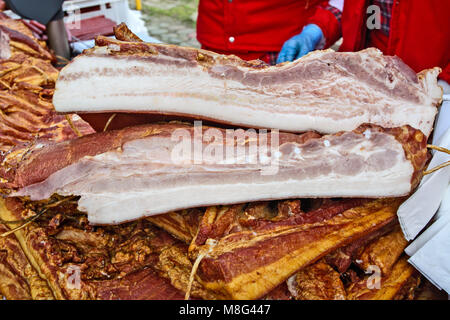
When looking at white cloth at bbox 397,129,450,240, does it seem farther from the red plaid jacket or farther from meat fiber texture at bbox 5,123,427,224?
the red plaid jacket

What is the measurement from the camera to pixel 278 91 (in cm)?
181

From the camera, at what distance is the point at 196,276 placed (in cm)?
163

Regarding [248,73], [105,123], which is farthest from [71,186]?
[248,73]

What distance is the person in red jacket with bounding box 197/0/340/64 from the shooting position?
3.57 meters

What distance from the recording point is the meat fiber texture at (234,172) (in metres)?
1.68

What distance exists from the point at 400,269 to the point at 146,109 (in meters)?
1.42

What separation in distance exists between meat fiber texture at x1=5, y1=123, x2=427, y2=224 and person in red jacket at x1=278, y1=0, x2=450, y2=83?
1.01 meters

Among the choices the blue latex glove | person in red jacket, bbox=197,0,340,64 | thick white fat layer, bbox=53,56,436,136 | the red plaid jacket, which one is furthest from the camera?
person in red jacket, bbox=197,0,340,64

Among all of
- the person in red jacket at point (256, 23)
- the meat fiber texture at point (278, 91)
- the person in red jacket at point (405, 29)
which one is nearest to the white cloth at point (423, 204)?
the meat fiber texture at point (278, 91)

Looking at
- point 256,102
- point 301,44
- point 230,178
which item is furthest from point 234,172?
point 301,44

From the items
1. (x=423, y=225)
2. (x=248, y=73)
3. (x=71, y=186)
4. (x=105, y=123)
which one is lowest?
(x=423, y=225)

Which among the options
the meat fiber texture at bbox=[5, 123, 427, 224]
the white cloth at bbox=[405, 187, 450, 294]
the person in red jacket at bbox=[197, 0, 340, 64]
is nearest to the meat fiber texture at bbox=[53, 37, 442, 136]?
the meat fiber texture at bbox=[5, 123, 427, 224]

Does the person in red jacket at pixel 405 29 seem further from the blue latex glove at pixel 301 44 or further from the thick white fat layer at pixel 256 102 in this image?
the thick white fat layer at pixel 256 102

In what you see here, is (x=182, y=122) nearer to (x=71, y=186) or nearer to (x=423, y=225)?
(x=71, y=186)
